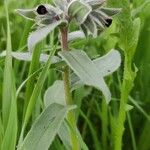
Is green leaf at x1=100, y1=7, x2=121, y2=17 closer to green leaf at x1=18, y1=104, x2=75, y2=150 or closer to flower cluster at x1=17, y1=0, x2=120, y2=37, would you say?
flower cluster at x1=17, y1=0, x2=120, y2=37

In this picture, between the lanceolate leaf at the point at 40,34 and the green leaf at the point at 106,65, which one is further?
the green leaf at the point at 106,65

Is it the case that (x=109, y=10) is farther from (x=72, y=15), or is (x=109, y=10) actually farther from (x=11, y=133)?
(x=11, y=133)

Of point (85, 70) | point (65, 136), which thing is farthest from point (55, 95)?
point (85, 70)

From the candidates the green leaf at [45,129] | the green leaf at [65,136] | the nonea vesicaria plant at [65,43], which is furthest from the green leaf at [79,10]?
the green leaf at [65,136]

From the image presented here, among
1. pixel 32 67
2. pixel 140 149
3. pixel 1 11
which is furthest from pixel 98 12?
pixel 1 11

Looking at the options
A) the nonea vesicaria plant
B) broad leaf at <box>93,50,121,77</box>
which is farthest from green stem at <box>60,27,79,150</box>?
broad leaf at <box>93,50,121,77</box>

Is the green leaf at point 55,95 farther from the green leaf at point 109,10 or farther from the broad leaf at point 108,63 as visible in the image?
the green leaf at point 109,10
